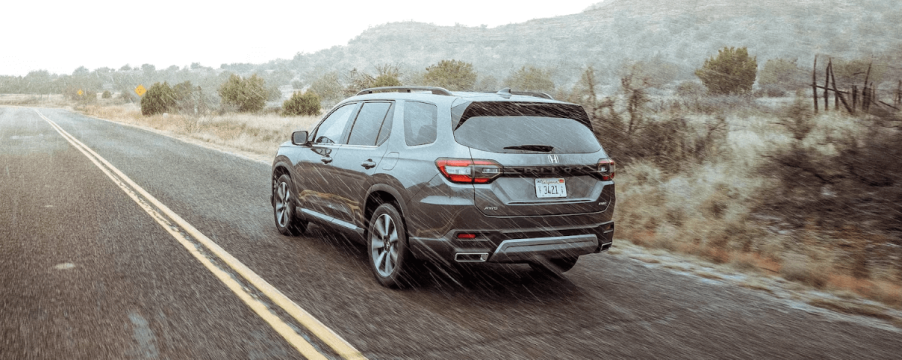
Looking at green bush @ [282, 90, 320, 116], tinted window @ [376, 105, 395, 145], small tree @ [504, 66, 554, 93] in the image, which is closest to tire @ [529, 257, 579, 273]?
tinted window @ [376, 105, 395, 145]

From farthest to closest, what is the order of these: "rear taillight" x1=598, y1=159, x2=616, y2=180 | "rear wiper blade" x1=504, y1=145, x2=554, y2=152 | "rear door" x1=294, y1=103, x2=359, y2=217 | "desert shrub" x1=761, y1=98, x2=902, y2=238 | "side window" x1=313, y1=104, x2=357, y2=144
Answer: "desert shrub" x1=761, y1=98, x2=902, y2=238
"side window" x1=313, y1=104, x2=357, y2=144
"rear door" x1=294, y1=103, x2=359, y2=217
"rear taillight" x1=598, y1=159, x2=616, y2=180
"rear wiper blade" x1=504, y1=145, x2=554, y2=152

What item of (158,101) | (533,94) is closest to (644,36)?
(158,101)

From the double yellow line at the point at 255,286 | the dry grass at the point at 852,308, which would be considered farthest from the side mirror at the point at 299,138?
the dry grass at the point at 852,308

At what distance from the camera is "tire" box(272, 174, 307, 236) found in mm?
7086

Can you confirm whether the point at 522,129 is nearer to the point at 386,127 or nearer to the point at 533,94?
the point at 533,94

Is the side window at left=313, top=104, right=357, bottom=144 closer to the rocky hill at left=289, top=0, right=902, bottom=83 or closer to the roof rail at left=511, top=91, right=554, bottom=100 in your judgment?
the roof rail at left=511, top=91, right=554, bottom=100

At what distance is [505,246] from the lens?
4.50 meters

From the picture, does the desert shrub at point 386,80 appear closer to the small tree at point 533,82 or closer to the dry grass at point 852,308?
the small tree at point 533,82

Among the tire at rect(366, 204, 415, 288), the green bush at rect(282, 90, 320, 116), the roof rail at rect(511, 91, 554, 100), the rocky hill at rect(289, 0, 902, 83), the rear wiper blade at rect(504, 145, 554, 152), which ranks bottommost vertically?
the tire at rect(366, 204, 415, 288)

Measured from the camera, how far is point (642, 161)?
36.0ft

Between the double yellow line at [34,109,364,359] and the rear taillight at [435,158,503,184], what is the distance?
1.37 m

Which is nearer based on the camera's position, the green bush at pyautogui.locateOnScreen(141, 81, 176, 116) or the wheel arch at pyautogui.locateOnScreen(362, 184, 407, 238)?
the wheel arch at pyautogui.locateOnScreen(362, 184, 407, 238)

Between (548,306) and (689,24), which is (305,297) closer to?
(548,306)

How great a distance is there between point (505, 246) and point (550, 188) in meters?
0.55
